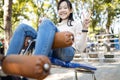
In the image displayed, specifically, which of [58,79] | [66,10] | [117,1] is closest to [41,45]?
[66,10]

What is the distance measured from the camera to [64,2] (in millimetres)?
3264

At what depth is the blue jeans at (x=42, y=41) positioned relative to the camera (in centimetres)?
225

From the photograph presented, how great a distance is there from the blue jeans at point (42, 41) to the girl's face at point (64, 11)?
51cm

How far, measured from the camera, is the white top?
3.03 m

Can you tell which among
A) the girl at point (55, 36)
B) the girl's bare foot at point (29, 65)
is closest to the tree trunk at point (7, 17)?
the girl at point (55, 36)

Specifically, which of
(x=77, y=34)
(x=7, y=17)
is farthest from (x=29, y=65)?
(x=7, y=17)

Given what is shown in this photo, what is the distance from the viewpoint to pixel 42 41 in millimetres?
2291

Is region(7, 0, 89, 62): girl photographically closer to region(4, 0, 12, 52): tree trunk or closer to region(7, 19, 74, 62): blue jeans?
region(7, 19, 74, 62): blue jeans

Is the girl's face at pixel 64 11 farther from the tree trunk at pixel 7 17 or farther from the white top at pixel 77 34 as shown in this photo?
the tree trunk at pixel 7 17

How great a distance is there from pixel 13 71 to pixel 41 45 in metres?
1.16

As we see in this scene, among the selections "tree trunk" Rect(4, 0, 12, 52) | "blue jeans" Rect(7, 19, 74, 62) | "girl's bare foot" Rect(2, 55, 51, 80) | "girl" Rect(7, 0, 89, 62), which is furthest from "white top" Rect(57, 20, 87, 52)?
"tree trunk" Rect(4, 0, 12, 52)

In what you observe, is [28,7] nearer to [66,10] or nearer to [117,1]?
[117,1]

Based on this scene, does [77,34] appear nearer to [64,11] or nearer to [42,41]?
[64,11]

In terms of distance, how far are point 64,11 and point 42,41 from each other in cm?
102
